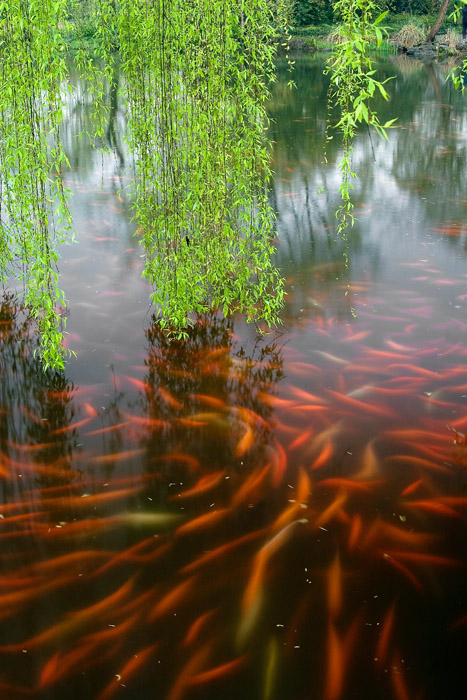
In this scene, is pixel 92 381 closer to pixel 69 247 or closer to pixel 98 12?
pixel 98 12

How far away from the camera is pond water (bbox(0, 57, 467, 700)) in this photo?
87.3 inches

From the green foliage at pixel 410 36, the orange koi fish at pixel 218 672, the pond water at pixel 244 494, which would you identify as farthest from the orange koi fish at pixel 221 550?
the green foliage at pixel 410 36

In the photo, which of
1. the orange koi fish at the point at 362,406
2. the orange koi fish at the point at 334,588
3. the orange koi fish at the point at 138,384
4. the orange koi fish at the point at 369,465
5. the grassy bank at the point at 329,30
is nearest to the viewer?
the orange koi fish at the point at 334,588

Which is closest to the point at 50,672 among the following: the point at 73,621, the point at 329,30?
the point at 73,621

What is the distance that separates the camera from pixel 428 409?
11.6 ft

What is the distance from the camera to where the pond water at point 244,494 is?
2217 mm

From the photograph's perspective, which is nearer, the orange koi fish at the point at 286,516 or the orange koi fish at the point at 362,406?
the orange koi fish at the point at 286,516

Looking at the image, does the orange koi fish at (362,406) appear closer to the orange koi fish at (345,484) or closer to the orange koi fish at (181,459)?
the orange koi fish at (345,484)

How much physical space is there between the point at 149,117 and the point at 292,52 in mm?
19019

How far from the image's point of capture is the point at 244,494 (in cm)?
298

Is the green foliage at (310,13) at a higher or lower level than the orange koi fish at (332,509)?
higher

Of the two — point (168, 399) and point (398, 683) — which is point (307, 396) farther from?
point (398, 683)

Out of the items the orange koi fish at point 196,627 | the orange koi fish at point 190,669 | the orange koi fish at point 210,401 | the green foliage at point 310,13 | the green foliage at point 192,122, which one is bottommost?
the orange koi fish at point 190,669

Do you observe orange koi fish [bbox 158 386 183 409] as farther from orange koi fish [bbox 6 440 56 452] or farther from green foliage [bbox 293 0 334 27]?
green foliage [bbox 293 0 334 27]
